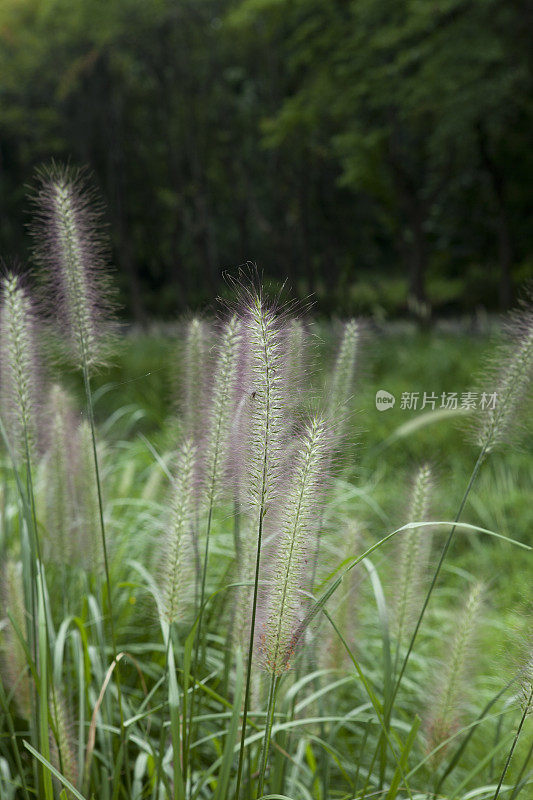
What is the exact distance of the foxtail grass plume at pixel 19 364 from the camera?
103 cm

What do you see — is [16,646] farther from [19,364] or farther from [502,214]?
[502,214]

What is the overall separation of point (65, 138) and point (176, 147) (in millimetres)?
3108

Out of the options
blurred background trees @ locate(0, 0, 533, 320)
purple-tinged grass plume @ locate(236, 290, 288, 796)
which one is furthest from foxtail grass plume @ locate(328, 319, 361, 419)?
blurred background trees @ locate(0, 0, 533, 320)

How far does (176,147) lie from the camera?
13.2 metres

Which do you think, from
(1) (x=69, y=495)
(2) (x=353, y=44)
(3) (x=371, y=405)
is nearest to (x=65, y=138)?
(2) (x=353, y=44)

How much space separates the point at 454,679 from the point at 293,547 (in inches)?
23.8

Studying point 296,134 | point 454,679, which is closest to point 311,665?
point 454,679

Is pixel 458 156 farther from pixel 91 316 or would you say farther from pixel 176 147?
pixel 91 316

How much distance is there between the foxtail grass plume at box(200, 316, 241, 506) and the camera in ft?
2.98

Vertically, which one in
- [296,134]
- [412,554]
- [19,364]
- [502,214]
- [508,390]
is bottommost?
[412,554]

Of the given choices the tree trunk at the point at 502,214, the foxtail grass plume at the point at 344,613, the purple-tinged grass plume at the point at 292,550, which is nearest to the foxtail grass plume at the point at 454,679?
the foxtail grass plume at the point at 344,613

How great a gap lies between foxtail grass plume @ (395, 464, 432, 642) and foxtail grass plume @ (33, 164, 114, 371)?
0.57 meters

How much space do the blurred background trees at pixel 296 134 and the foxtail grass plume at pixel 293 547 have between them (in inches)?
233

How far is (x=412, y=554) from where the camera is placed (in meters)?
1.20
